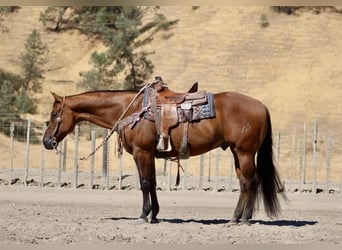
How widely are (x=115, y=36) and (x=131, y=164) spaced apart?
505 inches

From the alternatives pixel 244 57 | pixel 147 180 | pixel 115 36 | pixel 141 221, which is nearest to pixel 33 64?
pixel 115 36

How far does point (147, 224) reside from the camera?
8469mm

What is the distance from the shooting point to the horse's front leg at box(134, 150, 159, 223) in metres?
8.55

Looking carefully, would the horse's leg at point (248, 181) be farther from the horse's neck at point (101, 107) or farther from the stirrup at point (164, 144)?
the horse's neck at point (101, 107)

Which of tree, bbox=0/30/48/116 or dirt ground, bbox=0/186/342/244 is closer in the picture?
dirt ground, bbox=0/186/342/244

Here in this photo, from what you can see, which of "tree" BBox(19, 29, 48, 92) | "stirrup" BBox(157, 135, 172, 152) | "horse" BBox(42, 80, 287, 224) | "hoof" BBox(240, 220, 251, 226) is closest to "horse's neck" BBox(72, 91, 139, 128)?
"horse" BBox(42, 80, 287, 224)

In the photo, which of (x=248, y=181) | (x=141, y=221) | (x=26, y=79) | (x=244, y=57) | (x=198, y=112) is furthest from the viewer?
(x=244, y=57)

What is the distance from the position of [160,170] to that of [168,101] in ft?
49.0

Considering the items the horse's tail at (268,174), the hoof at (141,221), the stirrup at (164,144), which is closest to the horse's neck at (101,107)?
the stirrup at (164,144)

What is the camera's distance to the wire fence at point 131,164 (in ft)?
59.1

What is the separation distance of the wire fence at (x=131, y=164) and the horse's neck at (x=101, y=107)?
777cm

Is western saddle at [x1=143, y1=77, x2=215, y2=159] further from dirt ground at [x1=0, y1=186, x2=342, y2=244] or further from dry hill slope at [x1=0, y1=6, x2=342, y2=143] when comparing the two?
dry hill slope at [x1=0, y1=6, x2=342, y2=143]

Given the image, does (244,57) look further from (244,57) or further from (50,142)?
(50,142)

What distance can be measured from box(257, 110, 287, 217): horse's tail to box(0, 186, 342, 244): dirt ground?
32cm
